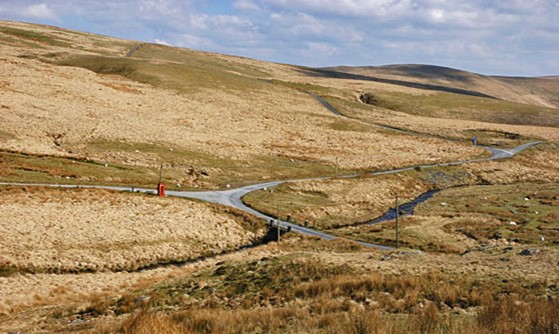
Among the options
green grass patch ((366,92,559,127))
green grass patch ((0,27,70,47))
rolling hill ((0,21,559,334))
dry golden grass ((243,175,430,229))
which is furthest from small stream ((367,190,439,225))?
green grass patch ((0,27,70,47))

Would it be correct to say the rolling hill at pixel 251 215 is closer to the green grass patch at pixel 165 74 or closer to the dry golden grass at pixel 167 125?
the dry golden grass at pixel 167 125

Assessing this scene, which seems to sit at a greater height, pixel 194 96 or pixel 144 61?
pixel 144 61

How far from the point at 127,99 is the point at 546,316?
114342mm

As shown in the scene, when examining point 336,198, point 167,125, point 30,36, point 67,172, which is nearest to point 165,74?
point 167,125

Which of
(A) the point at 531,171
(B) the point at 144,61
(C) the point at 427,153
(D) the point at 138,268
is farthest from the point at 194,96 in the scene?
(D) the point at 138,268

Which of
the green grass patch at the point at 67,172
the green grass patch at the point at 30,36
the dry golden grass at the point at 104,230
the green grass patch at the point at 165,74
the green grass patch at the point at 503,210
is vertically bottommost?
the green grass patch at the point at 503,210

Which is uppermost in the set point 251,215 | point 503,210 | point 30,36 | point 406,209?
point 30,36

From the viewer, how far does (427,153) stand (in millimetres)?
105438

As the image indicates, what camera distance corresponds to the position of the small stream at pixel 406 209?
2425 inches

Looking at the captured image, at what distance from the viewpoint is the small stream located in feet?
202

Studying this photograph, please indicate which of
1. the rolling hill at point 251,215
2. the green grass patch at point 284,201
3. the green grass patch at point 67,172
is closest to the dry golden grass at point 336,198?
the green grass patch at point 284,201

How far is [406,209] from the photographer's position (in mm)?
67625

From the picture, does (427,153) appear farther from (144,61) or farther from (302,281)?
(144,61)

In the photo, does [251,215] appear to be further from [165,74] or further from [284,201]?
[165,74]
